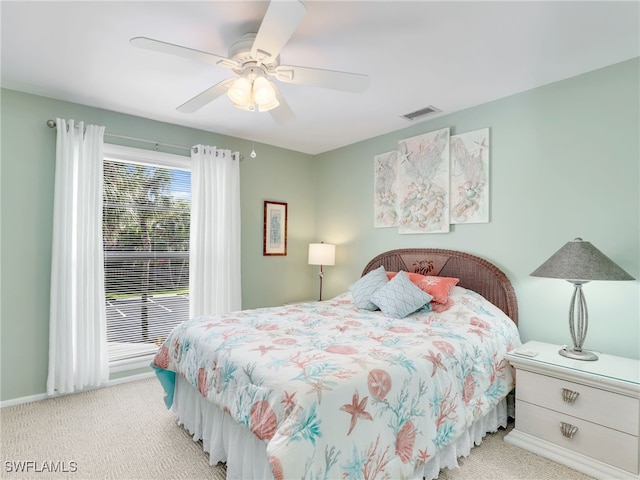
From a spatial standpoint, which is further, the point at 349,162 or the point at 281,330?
the point at 349,162

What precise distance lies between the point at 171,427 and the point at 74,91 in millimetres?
2758

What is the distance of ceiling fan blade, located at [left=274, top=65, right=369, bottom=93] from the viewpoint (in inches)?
76.0

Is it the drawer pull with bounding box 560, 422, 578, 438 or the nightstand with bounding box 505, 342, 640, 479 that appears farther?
the drawer pull with bounding box 560, 422, 578, 438

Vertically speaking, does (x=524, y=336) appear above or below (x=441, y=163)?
below

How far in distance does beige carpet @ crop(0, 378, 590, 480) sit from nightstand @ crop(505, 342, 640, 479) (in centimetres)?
11

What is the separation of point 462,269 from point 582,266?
40.4 inches

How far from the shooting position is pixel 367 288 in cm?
318

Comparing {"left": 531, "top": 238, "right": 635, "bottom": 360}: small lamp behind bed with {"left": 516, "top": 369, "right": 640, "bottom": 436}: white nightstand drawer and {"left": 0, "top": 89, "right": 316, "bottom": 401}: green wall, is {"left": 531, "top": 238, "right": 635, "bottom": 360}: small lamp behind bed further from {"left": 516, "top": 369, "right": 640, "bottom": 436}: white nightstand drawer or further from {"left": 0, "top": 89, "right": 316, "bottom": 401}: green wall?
{"left": 0, "top": 89, "right": 316, "bottom": 401}: green wall

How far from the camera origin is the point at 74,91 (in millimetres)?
2863

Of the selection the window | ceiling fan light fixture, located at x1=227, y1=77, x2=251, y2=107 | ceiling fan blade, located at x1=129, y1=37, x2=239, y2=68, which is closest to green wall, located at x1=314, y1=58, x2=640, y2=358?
ceiling fan light fixture, located at x1=227, y1=77, x2=251, y2=107

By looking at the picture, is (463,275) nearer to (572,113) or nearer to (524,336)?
(524,336)

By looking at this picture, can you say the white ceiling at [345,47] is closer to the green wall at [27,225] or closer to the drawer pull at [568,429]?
the green wall at [27,225]

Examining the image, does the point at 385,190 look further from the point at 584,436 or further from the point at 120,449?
the point at 120,449

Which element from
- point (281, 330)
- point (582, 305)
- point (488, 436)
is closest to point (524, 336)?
point (582, 305)
